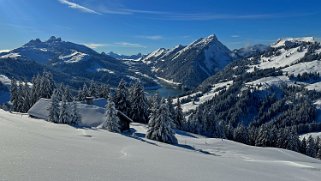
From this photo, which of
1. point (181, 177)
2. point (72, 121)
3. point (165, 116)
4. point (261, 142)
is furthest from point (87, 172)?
point (261, 142)

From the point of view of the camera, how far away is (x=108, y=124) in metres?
58.8

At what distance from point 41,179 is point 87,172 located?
6.05ft

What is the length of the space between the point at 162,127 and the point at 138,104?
114 ft

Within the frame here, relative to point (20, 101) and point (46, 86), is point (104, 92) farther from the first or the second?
point (20, 101)

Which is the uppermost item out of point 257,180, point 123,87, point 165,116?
point 123,87

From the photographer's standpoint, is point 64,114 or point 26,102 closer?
point 64,114

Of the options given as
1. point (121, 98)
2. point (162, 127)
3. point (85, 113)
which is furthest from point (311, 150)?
point (85, 113)

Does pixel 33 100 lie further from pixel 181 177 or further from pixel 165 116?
pixel 181 177

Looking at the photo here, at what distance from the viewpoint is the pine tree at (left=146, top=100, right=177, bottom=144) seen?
5622 cm

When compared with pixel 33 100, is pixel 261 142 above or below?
below

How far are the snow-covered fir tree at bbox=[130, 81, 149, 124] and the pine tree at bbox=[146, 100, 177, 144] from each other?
31.2 m

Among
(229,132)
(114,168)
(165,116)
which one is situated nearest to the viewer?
(114,168)

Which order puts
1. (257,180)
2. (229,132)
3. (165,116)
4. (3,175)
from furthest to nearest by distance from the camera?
(229,132)
(165,116)
(257,180)
(3,175)

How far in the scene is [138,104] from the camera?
298 ft
